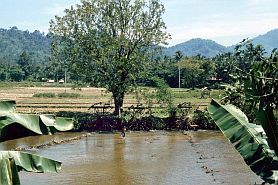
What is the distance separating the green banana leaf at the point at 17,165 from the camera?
3930mm

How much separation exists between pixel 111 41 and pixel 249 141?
2223 cm

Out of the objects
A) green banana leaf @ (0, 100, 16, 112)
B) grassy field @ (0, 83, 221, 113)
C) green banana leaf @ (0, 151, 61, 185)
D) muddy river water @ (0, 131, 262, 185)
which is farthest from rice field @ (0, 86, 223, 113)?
green banana leaf @ (0, 100, 16, 112)

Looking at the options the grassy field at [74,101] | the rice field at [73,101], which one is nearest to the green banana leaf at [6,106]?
the grassy field at [74,101]

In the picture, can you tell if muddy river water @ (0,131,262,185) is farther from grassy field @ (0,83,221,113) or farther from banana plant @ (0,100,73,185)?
banana plant @ (0,100,73,185)

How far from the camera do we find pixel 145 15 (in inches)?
1128

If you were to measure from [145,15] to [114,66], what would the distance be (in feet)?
12.9

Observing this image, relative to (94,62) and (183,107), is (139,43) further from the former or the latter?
(183,107)

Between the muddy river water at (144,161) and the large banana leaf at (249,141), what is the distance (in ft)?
21.9

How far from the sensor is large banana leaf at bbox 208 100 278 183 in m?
5.18

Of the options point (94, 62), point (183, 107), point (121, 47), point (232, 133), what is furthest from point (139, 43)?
point (232, 133)

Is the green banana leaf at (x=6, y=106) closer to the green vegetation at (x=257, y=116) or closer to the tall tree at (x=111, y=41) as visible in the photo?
the green vegetation at (x=257, y=116)

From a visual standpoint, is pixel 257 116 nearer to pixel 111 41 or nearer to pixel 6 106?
pixel 6 106

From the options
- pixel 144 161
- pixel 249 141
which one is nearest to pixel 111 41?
pixel 144 161

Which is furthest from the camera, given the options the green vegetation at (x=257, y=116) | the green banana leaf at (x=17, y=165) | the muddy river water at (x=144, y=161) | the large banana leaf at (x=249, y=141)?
the muddy river water at (x=144, y=161)
